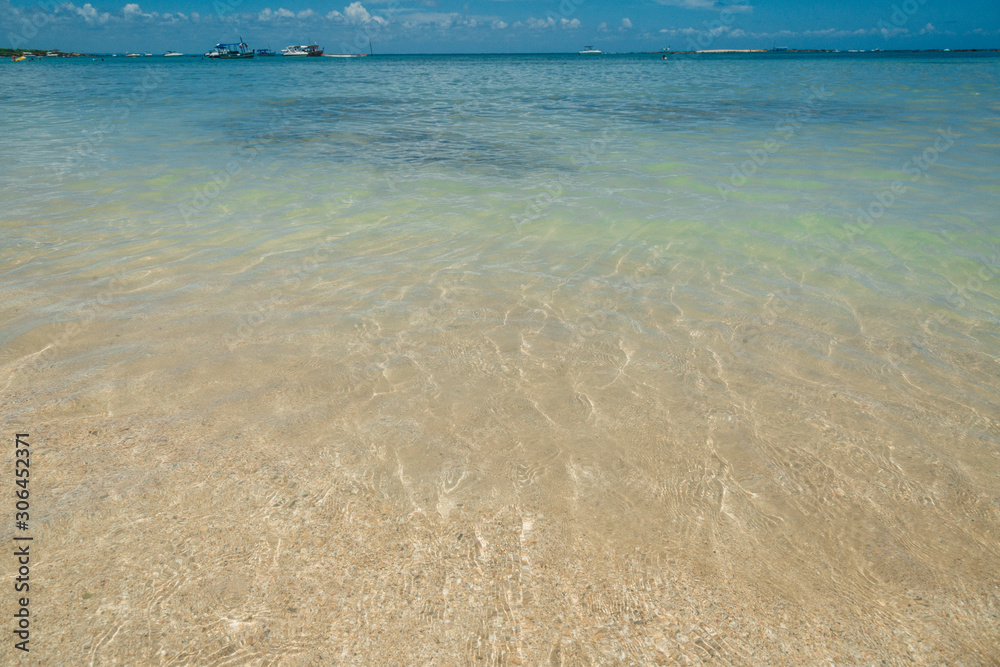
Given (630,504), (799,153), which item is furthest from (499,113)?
(630,504)

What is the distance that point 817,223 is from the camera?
6785 mm

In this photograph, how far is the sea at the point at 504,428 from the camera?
1.96 metres

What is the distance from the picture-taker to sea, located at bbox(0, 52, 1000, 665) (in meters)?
1.96

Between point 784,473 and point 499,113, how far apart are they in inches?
672

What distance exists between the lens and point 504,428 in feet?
9.88

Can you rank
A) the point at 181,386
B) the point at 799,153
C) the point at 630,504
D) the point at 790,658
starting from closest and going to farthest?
the point at 790,658 < the point at 630,504 < the point at 181,386 < the point at 799,153

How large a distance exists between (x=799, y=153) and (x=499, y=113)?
9.93 m

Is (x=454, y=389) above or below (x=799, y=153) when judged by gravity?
below

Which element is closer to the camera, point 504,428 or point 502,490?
point 502,490

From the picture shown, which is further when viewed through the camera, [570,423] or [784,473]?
[570,423]

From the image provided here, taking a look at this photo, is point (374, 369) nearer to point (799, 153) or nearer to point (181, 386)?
point (181, 386)

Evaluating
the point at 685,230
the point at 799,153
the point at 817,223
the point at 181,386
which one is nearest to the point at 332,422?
the point at 181,386

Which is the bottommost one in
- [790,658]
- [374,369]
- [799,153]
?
[790,658]

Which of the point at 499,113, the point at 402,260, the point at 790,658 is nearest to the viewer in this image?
the point at 790,658
